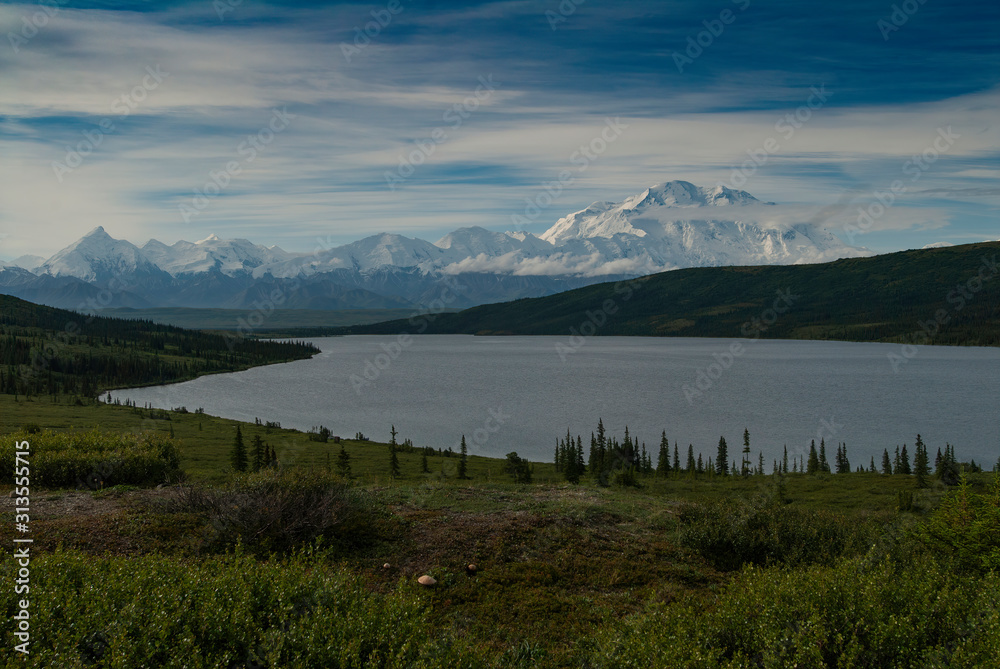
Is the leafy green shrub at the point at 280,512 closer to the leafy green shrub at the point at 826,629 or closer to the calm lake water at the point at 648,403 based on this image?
the leafy green shrub at the point at 826,629

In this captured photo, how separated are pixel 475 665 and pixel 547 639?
154 inches

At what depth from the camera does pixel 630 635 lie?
8.83 metres

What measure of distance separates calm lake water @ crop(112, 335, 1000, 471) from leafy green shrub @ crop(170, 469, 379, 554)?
63397 millimetres

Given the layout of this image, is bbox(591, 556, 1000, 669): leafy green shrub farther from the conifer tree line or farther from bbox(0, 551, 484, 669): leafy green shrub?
the conifer tree line

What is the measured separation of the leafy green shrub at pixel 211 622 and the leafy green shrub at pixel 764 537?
10687mm

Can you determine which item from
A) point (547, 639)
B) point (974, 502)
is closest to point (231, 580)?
point (547, 639)

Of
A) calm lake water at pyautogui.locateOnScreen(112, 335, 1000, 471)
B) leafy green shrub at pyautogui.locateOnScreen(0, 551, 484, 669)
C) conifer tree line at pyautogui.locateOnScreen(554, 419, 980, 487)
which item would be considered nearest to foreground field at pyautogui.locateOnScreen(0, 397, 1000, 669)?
leafy green shrub at pyautogui.locateOnScreen(0, 551, 484, 669)

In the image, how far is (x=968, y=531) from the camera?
503 inches

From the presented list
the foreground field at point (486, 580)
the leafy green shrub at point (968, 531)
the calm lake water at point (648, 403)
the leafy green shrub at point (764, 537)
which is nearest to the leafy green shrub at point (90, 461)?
the foreground field at point (486, 580)

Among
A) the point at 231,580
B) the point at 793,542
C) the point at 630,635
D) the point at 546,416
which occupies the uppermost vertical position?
the point at 231,580

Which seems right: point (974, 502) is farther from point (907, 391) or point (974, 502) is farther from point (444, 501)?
point (907, 391)

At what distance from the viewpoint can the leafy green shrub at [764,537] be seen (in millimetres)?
15938

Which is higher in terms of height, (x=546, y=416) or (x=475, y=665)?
(x=475, y=665)

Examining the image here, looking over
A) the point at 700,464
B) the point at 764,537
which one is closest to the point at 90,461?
the point at 764,537
